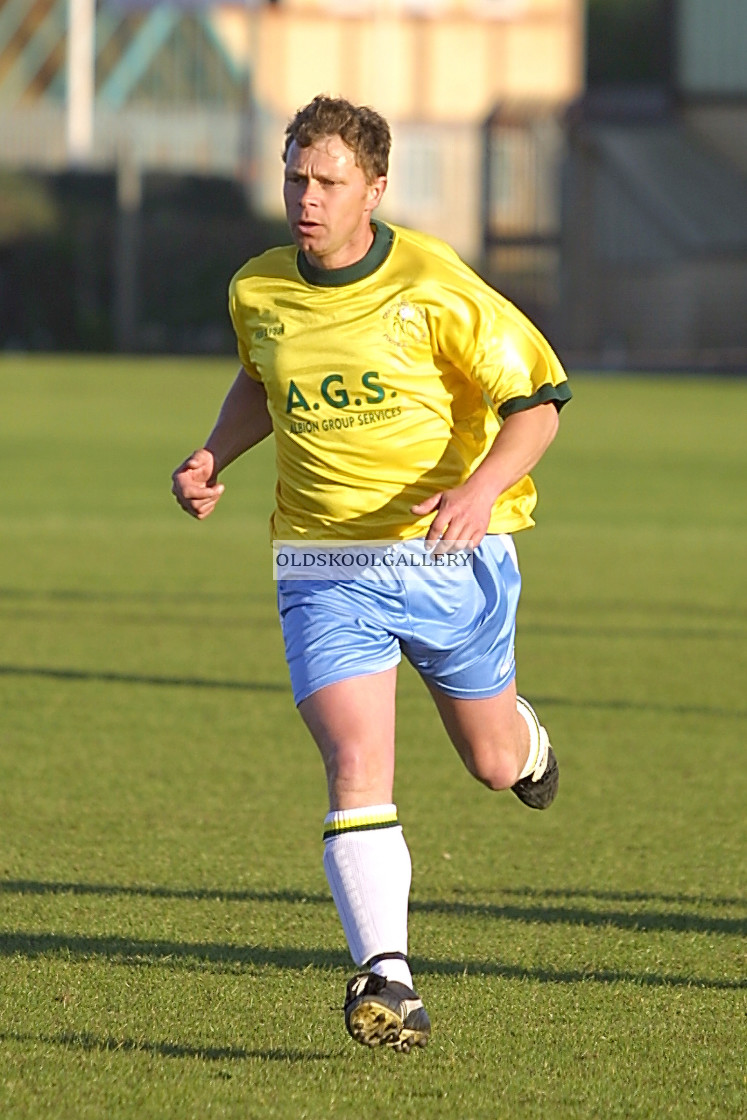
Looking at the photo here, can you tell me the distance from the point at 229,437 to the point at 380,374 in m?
0.62

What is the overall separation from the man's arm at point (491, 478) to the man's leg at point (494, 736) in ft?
1.98

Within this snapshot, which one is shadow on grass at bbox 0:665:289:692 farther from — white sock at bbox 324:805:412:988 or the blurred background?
the blurred background

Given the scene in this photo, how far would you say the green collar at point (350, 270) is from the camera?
16.7 ft

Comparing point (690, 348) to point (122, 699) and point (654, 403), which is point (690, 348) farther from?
point (122, 699)

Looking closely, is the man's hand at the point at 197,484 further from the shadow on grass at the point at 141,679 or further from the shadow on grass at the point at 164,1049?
the shadow on grass at the point at 141,679

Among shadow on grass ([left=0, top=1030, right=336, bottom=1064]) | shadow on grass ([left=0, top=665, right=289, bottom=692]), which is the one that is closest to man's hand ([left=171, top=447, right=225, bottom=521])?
shadow on grass ([left=0, top=1030, right=336, bottom=1064])

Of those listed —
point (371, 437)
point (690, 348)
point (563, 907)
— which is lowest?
point (690, 348)

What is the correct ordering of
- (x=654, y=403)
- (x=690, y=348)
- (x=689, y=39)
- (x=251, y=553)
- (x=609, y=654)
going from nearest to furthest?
(x=609, y=654) → (x=251, y=553) → (x=654, y=403) → (x=690, y=348) → (x=689, y=39)

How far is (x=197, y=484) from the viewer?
5.34m

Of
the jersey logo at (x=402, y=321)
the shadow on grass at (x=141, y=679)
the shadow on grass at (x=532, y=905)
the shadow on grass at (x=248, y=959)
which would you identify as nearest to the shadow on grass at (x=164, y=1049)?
the shadow on grass at (x=248, y=959)

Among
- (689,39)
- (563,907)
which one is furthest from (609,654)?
(689,39)

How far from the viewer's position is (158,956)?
5.57m

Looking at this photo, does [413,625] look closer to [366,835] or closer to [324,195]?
[366,835]

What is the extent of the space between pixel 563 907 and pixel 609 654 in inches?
235
